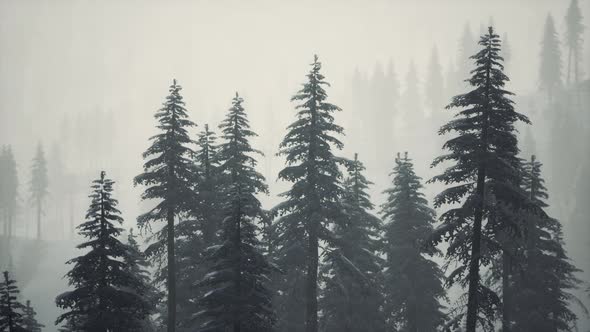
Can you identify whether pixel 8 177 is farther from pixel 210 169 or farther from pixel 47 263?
pixel 210 169

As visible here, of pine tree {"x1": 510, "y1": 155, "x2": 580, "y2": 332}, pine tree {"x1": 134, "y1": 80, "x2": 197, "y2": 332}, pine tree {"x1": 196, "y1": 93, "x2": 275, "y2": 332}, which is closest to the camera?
pine tree {"x1": 196, "y1": 93, "x2": 275, "y2": 332}

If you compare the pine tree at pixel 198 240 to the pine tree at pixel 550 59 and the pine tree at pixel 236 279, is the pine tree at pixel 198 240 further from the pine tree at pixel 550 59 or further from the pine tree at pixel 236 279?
the pine tree at pixel 550 59

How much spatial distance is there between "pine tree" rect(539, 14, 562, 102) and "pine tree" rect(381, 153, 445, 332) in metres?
57.3

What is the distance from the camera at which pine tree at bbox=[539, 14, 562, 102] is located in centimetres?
6216

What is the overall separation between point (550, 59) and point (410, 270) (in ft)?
199

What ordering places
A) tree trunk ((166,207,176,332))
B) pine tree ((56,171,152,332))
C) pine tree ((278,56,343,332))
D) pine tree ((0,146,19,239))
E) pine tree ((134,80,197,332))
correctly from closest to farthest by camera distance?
1. pine tree ((56,171,152,332))
2. pine tree ((278,56,343,332))
3. pine tree ((134,80,197,332))
4. tree trunk ((166,207,176,332))
5. pine tree ((0,146,19,239))

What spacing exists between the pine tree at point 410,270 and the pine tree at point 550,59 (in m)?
57.3

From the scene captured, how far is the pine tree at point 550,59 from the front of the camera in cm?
6216

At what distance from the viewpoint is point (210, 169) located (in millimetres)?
20406

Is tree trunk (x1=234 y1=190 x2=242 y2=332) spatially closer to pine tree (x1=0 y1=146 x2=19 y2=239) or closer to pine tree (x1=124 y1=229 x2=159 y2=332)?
pine tree (x1=124 y1=229 x2=159 y2=332)

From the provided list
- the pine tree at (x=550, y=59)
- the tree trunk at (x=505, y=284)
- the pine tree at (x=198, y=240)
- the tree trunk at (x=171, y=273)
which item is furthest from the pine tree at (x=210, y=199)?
the pine tree at (x=550, y=59)

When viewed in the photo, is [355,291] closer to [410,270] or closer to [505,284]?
[410,270]

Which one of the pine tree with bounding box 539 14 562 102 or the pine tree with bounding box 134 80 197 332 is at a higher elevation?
the pine tree with bounding box 539 14 562 102

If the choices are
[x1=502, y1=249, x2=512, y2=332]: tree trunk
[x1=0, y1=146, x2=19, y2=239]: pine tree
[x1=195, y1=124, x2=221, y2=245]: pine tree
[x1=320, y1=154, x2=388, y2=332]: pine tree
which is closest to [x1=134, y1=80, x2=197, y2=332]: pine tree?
[x1=195, y1=124, x2=221, y2=245]: pine tree
